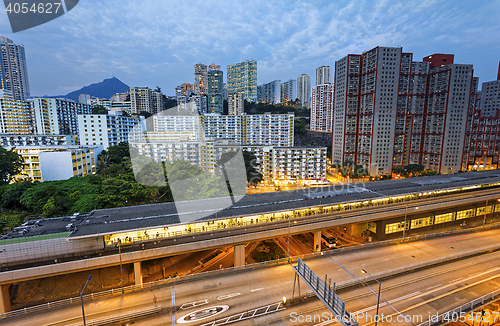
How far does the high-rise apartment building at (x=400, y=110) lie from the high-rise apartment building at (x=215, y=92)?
76.5 m

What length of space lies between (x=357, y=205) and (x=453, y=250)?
34.8ft

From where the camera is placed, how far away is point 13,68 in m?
125

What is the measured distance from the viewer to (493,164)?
75438 millimetres

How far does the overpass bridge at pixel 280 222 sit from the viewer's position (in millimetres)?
18359

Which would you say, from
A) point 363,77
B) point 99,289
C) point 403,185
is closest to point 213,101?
point 363,77

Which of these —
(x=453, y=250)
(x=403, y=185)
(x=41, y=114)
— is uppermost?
(x=41, y=114)

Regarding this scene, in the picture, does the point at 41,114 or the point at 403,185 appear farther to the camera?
the point at 41,114

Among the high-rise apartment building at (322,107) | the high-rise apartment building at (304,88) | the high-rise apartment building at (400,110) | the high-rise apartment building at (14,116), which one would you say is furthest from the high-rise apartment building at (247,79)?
the high-rise apartment building at (14,116)

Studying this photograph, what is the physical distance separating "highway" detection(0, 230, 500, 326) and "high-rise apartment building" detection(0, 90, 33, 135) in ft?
307

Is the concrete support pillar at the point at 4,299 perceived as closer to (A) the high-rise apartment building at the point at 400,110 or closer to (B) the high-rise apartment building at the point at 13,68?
(A) the high-rise apartment building at the point at 400,110

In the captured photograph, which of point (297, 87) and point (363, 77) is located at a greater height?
point (297, 87)

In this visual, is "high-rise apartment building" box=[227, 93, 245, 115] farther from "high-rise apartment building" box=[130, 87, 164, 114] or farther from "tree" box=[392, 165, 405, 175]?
"tree" box=[392, 165, 405, 175]

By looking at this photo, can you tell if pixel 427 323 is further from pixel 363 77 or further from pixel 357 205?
pixel 363 77

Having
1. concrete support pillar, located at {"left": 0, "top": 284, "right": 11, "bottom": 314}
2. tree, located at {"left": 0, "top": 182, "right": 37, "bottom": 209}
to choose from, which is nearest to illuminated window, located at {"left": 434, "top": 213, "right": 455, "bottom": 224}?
concrete support pillar, located at {"left": 0, "top": 284, "right": 11, "bottom": 314}
